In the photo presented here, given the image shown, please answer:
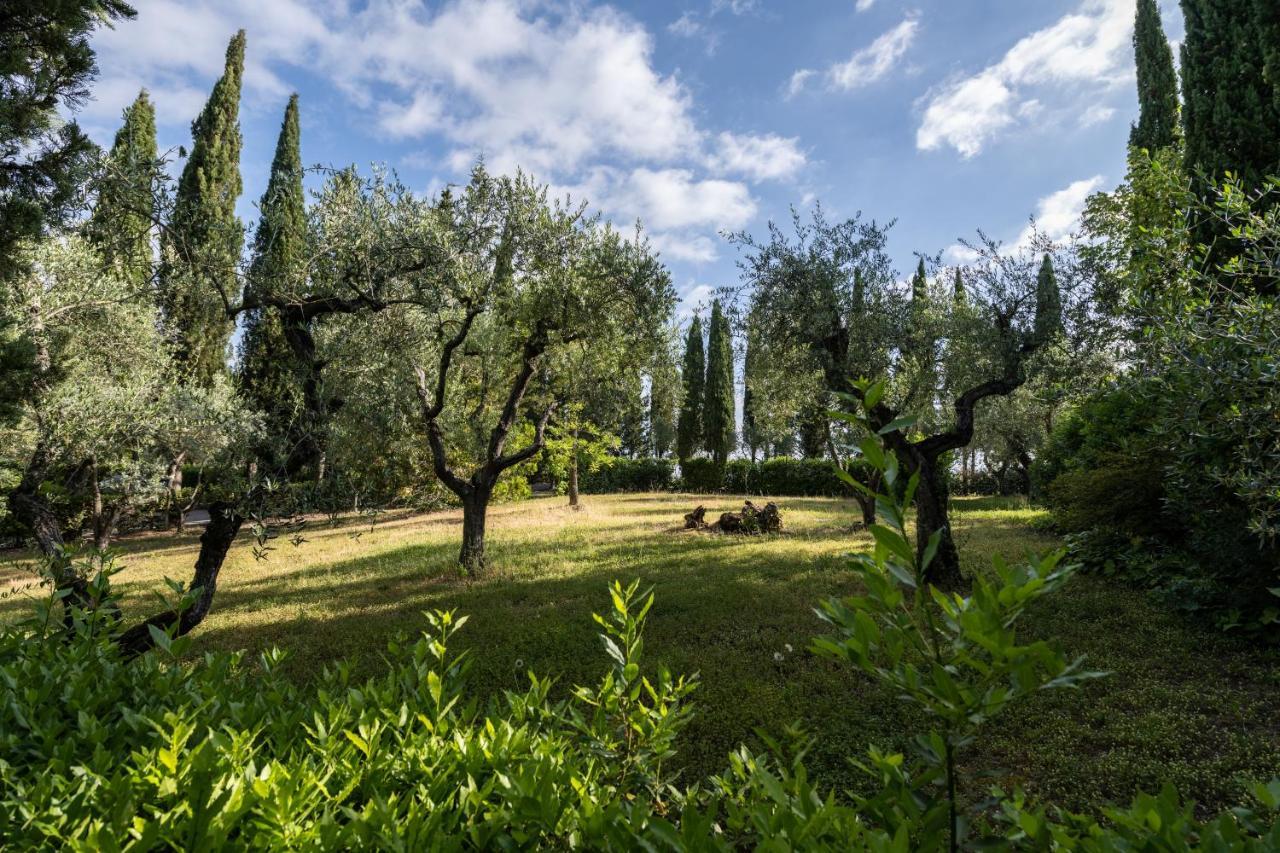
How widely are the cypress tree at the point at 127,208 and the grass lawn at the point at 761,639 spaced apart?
3.46m

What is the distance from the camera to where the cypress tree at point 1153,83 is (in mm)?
15742

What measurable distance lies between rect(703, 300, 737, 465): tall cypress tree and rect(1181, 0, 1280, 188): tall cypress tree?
30.4m

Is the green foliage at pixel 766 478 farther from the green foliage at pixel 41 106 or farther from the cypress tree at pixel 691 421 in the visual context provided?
the green foliage at pixel 41 106

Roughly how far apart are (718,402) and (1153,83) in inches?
1060

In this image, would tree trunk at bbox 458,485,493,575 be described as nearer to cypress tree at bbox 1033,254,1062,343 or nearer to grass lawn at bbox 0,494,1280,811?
grass lawn at bbox 0,494,1280,811

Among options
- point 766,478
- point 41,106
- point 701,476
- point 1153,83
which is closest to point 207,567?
point 41,106

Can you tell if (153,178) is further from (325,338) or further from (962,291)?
(962,291)

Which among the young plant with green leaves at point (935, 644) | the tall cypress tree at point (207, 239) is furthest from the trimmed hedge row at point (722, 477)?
the young plant with green leaves at point (935, 644)

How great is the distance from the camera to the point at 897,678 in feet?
4.20

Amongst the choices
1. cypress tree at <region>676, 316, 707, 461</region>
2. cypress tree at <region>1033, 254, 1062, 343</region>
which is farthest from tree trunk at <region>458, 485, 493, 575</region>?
cypress tree at <region>676, 316, 707, 461</region>

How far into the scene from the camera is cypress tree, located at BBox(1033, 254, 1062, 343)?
9883 millimetres

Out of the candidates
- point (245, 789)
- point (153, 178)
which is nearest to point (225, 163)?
point (153, 178)

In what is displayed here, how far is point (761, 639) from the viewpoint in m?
7.61

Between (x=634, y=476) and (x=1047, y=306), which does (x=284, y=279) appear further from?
(x=634, y=476)
